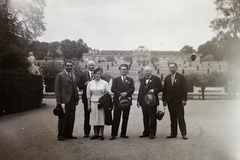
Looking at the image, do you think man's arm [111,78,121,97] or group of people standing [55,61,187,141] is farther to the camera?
man's arm [111,78,121,97]

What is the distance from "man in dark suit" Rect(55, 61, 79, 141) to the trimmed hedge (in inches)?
154

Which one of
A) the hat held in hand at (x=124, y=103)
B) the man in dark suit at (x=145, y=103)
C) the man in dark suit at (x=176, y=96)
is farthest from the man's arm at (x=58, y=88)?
the man in dark suit at (x=176, y=96)

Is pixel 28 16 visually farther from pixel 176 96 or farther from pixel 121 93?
pixel 176 96

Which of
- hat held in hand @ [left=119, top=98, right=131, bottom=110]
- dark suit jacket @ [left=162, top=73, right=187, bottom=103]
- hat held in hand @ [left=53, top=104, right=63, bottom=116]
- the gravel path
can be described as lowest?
the gravel path

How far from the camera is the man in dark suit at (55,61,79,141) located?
227 inches

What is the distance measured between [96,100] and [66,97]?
0.68 meters

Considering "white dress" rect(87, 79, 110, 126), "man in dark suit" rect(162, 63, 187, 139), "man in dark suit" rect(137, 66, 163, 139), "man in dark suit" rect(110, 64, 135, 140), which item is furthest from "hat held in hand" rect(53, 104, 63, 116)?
"man in dark suit" rect(162, 63, 187, 139)

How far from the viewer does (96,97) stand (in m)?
5.95

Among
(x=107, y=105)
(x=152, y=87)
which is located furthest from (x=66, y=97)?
(x=152, y=87)

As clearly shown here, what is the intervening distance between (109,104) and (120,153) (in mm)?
1449

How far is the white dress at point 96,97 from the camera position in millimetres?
5906

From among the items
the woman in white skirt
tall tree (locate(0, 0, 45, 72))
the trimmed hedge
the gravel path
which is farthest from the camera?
the trimmed hedge

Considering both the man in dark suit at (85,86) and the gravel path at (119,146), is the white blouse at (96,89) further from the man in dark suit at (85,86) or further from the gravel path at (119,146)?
the gravel path at (119,146)

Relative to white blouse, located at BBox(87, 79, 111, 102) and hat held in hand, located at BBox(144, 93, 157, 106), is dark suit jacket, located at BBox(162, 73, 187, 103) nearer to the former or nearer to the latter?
hat held in hand, located at BBox(144, 93, 157, 106)
